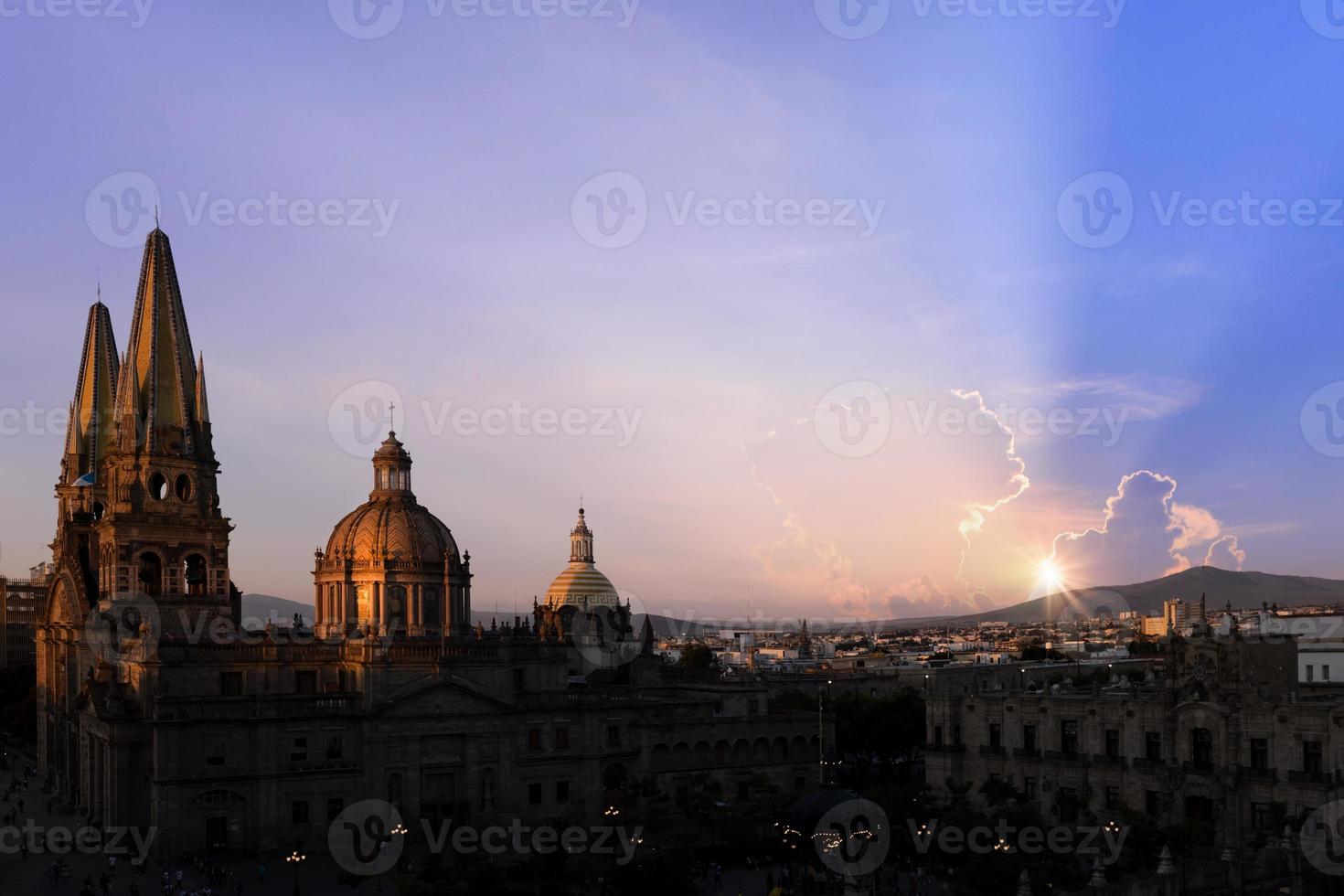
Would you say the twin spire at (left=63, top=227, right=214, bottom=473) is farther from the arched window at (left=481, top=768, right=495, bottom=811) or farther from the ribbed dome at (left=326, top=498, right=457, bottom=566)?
the arched window at (left=481, top=768, right=495, bottom=811)

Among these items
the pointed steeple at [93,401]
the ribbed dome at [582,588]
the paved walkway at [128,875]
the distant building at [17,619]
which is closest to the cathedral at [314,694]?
the paved walkway at [128,875]

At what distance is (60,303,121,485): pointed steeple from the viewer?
8938 cm

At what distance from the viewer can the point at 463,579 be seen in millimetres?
73375

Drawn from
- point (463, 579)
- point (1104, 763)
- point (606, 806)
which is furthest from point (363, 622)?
point (1104, 763)

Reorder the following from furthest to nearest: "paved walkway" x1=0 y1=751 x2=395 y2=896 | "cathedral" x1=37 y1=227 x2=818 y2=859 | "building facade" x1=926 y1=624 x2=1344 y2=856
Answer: "cathedral" x1=37 y1=227 x2=818 y2=859 < "paved walkway" x1=0 y1=751 x2=395 y2=896 < "building facade" x1=926 y1=624 x2=1344 y2=856

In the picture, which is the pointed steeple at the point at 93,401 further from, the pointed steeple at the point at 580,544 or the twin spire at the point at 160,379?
the pointed steeple at the point at 580,544

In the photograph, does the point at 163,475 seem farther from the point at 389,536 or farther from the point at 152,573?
the point at 389,536

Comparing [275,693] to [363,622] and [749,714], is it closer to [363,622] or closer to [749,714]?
[363,622]

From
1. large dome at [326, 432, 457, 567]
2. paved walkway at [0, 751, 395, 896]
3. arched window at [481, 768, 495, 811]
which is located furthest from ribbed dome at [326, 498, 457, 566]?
paved walkway at [0, 751, 395, 896]

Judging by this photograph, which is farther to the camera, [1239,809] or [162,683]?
[162,683]

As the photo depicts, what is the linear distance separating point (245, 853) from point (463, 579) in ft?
67.8

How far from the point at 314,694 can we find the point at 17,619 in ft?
406

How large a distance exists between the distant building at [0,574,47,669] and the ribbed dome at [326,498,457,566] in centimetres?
10970

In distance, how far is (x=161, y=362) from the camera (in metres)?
71.9
